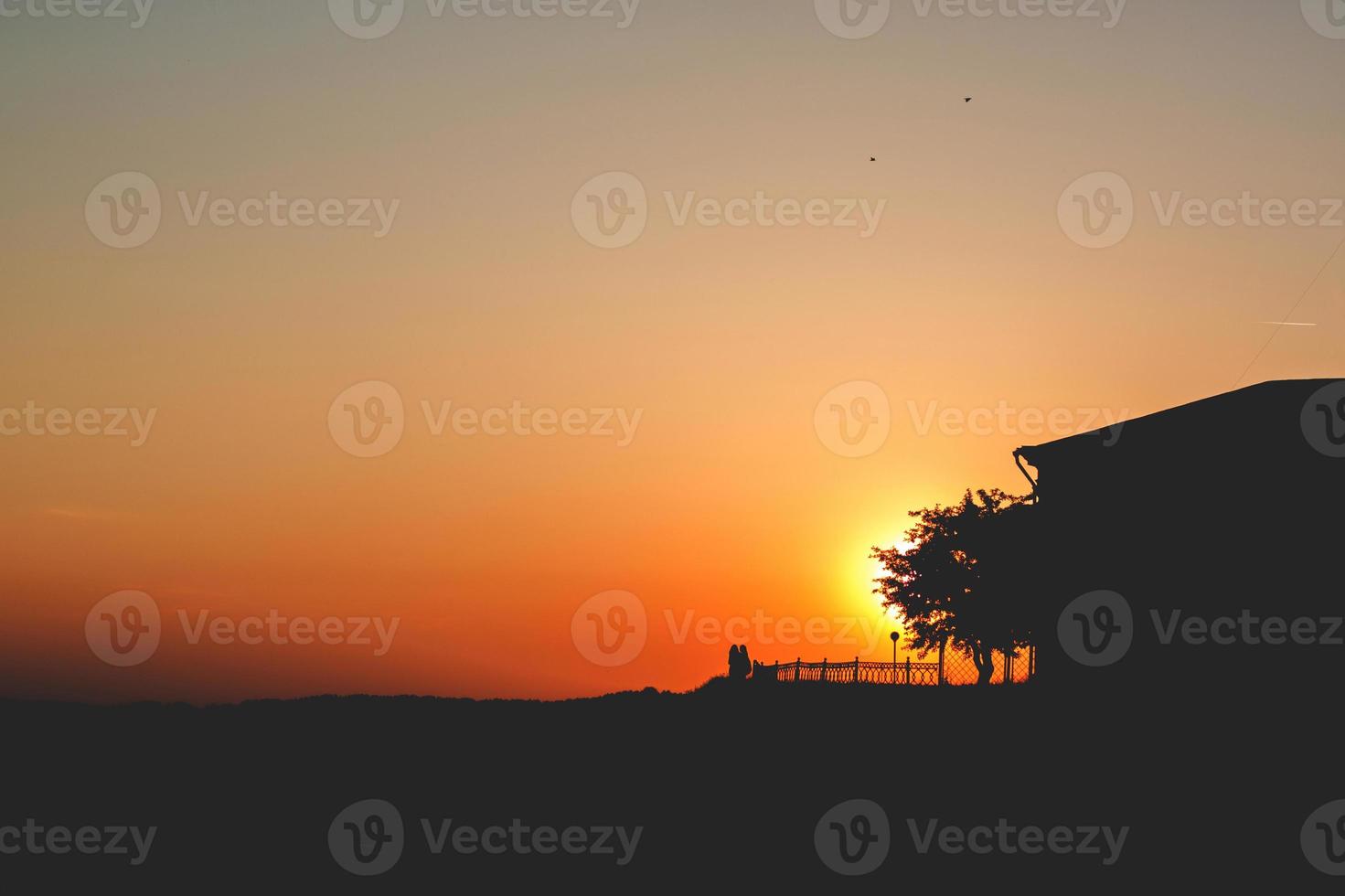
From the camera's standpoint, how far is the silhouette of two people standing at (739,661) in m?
34.7

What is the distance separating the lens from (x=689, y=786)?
1928 cm

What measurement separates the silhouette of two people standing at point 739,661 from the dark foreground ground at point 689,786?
310 inches

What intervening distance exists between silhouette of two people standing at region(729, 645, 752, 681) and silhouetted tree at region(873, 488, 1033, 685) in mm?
14093

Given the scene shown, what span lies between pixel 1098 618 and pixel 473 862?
53.8 ft

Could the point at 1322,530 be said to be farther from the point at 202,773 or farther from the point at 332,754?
the point at 202,773

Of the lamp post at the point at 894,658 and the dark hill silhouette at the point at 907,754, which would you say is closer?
the dark hill silhouette at the point at 907,754

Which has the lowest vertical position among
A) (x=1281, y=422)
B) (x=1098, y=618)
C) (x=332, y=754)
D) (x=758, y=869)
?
(x=758, y=869)

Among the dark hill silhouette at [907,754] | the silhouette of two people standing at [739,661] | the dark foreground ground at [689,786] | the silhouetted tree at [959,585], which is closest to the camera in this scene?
the dark foreground ground at [689,786]

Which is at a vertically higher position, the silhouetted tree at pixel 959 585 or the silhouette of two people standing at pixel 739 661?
Answer: the silhouetted tree at pixel 959 585

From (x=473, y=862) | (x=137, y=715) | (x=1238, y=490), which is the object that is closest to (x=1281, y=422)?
(x=1238, y=490)

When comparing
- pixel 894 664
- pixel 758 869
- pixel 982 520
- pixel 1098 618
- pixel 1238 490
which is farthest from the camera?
pixel 982 520

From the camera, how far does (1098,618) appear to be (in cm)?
2677

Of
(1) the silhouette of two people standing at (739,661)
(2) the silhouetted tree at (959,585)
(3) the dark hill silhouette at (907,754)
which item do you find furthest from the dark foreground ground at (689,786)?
(2) the silhouetted tree at (959,585)

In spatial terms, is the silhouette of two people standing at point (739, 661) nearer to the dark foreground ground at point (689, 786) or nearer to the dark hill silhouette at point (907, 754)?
the dark hill silhouette at point (907, 754)
